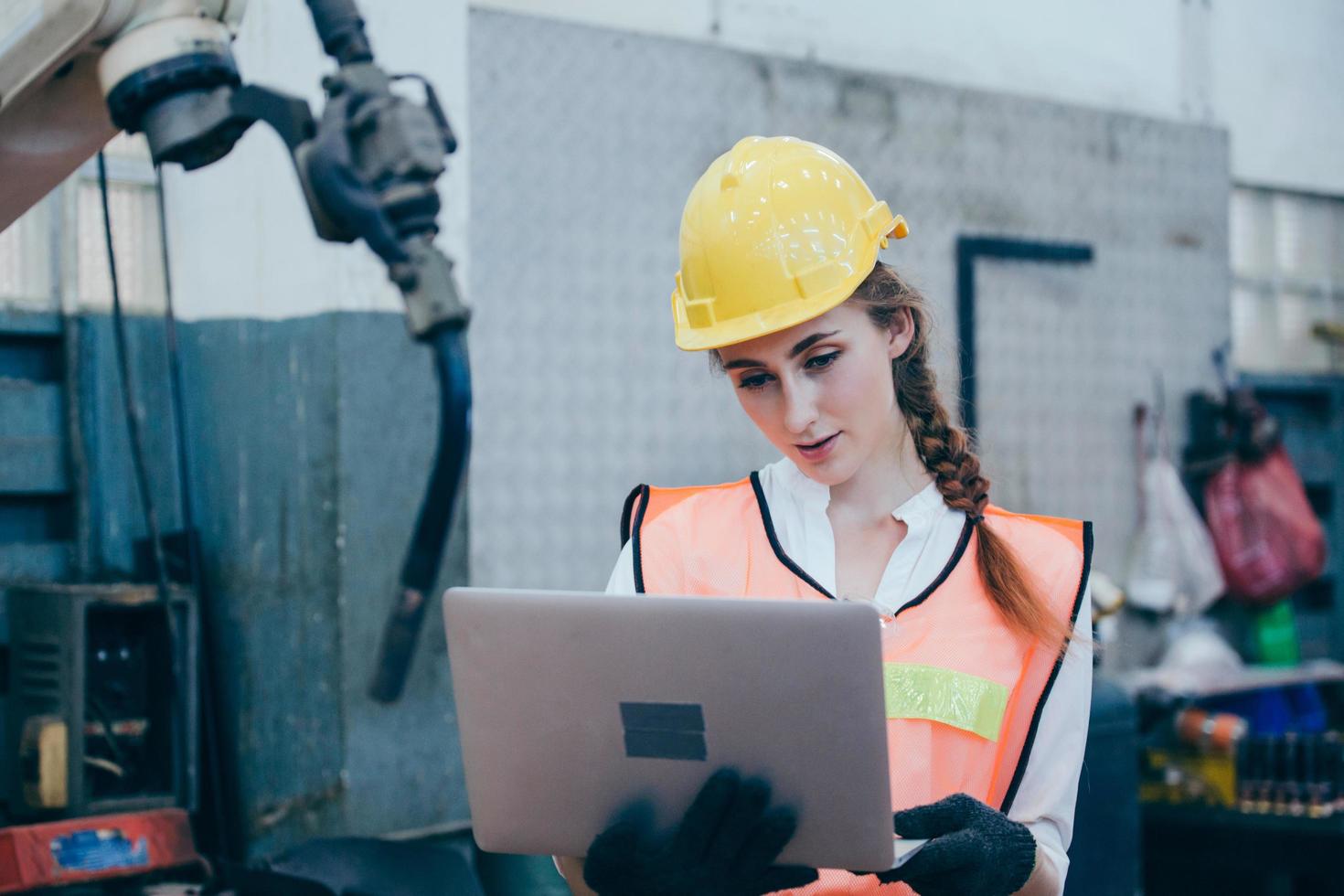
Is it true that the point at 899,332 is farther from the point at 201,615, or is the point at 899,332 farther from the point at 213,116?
the point at 201,615

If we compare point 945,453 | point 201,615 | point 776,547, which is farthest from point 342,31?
point 201,615

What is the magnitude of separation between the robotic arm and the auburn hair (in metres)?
0.54

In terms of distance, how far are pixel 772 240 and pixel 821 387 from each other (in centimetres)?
19

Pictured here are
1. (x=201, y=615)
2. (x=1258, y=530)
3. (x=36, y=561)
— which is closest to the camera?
(x=36, y=561)

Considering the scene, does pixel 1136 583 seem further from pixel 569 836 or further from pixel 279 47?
pixel 569 836

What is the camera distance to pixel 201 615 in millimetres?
3195

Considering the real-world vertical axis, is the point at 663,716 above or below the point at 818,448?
below

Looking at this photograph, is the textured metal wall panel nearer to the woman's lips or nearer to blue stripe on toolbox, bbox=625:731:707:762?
the woman's lips

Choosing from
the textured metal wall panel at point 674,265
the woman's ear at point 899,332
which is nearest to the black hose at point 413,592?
the textured metal wall panel at point 674,265

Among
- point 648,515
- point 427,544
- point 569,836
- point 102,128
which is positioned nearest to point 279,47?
point 427,544

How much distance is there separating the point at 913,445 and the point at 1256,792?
2.65 m

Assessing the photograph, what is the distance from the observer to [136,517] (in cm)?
320

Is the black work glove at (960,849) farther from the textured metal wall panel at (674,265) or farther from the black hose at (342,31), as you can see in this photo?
the textured metal wall panel at (674,265)

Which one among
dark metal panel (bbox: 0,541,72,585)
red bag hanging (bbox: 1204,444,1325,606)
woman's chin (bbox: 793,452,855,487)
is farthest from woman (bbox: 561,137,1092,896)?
red bag hanging (bbox: 1204,444,1325,606)
